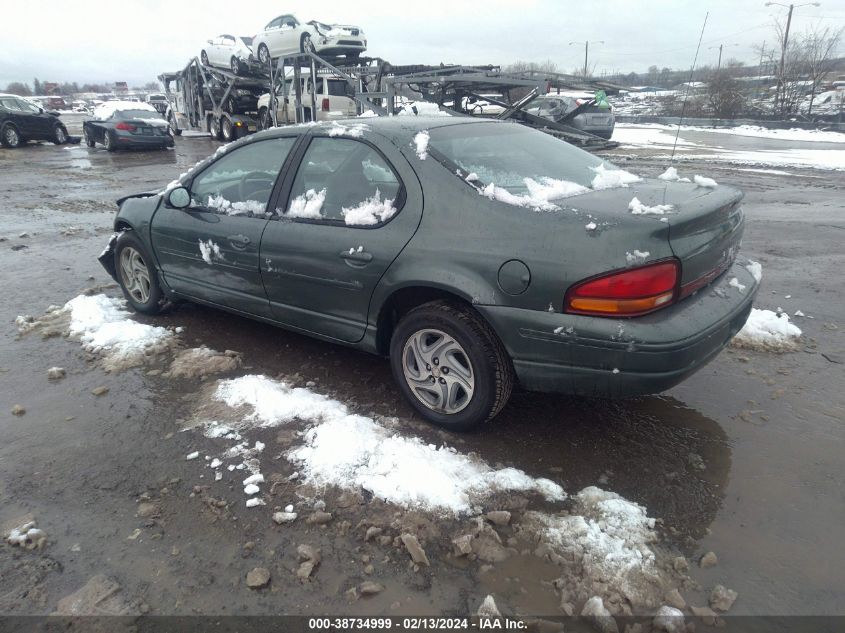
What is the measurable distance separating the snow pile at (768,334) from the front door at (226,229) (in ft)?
10.7

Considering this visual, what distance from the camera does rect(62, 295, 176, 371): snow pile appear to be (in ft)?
13.1

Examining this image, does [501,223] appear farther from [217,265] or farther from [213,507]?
[217,265]

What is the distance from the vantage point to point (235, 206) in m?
3.80

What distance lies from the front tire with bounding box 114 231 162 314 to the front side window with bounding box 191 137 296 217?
830 millimetres

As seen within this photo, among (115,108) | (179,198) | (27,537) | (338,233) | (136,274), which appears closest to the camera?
(27,537)

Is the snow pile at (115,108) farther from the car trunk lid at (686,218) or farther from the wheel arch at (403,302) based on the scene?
the car trunk lid at (686,218)

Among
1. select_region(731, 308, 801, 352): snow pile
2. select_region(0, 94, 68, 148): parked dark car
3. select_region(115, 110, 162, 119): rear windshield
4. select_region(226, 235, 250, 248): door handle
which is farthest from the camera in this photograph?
select_region(0, 94, 68, 148): parked dark car

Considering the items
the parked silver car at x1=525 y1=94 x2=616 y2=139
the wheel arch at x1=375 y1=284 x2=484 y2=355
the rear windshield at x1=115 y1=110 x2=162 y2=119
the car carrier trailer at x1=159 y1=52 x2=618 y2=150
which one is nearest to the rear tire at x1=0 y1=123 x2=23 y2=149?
the rear windshield at x1=115 y1=110 x2=162 y2=119

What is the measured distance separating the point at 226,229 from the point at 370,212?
3.95 ft

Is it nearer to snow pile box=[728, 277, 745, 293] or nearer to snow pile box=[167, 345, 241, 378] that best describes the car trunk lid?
snow pile box=[728, 277, 745, 293]

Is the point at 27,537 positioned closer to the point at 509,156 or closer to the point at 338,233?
the point at 338,233

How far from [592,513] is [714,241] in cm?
140

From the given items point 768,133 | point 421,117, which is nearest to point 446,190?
point 421,117

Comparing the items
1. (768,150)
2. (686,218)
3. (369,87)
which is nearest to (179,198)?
(686,218)
